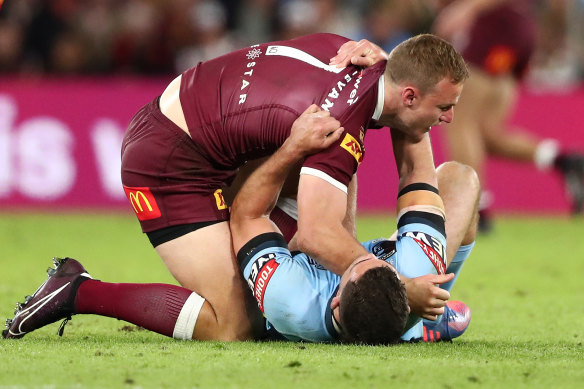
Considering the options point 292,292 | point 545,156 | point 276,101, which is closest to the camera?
point 292,292

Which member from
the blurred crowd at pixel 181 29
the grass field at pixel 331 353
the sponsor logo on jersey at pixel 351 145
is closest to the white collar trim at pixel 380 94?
the sponsor logo on jersey at pixel 351 145

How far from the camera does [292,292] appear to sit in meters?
4.83

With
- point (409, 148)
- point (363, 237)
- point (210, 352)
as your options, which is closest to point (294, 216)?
point (409, 148)

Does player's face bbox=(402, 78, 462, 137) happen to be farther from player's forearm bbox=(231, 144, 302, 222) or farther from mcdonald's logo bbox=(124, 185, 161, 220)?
mcdonald's logo bbox=(124, 185, 161, 220)

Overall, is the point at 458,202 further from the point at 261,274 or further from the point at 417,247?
the point at 261,274

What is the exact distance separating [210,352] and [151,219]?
41.0 inches

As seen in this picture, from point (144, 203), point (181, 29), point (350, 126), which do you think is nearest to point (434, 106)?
point (350, 126)

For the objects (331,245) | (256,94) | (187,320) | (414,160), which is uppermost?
(256,94)

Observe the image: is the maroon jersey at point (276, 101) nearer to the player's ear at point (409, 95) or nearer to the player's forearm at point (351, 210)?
the player's ear at point (409, 95)

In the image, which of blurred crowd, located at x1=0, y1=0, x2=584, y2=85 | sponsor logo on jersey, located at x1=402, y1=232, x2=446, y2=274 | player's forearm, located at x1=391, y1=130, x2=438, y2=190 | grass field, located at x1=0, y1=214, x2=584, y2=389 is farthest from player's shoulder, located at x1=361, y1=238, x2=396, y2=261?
blurred crowd, located at x1=0, y1=0, x2=584, y2=85

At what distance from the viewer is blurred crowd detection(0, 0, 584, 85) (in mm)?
14102

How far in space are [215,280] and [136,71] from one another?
928 centimetres

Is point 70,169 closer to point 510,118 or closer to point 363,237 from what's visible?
point 363,237

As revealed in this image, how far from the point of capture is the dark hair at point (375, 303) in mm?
4484
